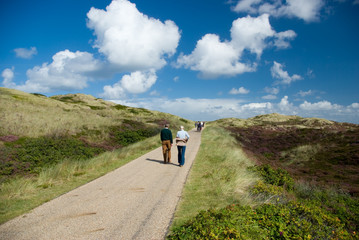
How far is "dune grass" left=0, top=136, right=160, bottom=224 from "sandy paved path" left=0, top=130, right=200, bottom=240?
492mm

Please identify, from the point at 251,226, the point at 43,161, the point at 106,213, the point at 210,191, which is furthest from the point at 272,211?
the point at 43,161

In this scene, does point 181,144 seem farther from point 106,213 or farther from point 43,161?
point 43,161

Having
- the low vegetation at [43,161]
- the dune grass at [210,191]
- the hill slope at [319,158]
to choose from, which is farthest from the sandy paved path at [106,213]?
the hill slope at [319,158]

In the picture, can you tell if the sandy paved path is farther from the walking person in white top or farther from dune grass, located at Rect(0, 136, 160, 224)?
the walking person in white top

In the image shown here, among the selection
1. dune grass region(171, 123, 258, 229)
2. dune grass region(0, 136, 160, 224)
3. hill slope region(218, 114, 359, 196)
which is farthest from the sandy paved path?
hill slope region(218, 114, 359, 196)

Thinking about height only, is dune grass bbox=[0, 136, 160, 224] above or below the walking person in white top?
below

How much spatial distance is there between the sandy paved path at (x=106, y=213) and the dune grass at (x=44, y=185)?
49 centimetres

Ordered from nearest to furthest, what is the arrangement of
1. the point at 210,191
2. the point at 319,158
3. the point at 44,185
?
the point at 210,191
the point at 44,185
the point at 319,158

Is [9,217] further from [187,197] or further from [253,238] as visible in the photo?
[253,238]

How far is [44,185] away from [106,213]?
4011mm

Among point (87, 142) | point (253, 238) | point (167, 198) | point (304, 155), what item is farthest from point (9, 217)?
point (304, 155)

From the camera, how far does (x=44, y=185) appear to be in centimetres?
766

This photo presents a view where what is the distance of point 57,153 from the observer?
12211 millimetres

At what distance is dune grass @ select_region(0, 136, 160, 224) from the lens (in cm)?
580
